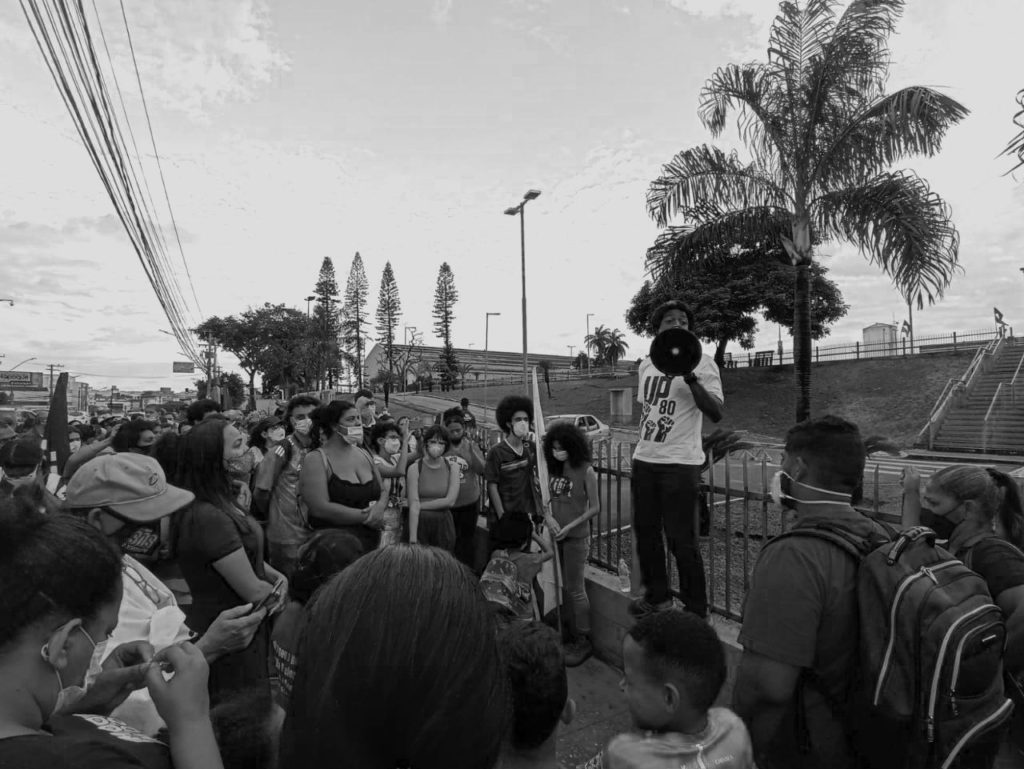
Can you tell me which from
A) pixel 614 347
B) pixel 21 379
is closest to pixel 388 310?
pixel 614 347

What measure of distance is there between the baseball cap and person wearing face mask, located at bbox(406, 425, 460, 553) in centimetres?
258

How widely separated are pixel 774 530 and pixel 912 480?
4044 millimetres

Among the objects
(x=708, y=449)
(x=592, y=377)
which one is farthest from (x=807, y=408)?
(x=592, y=377)

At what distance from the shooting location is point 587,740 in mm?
3068

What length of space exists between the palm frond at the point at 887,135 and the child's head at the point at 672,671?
799cm

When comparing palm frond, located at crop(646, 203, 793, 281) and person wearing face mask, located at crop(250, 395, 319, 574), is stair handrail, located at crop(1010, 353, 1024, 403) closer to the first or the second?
palm frond, located at crop(646, 203, 793, 281)

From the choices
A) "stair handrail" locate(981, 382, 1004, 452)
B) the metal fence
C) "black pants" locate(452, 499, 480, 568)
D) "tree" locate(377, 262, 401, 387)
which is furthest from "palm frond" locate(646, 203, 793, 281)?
"tree" locate(377, 262, 401, 387)

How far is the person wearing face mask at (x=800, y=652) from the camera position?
1.72 metres

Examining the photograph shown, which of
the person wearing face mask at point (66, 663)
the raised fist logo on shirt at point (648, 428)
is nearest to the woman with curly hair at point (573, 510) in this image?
the raised fist logo on shirt at point (648, 428)

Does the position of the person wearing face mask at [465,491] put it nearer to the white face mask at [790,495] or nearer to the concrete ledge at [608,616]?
the concrete ledge at [608,616]

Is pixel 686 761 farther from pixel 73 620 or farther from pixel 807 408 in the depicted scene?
pixel 807 408

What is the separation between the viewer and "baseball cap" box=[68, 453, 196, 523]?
216 centimetres

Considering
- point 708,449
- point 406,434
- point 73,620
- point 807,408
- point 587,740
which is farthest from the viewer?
point 807,408

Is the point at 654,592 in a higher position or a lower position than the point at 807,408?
lower
